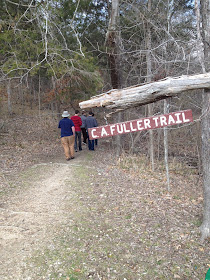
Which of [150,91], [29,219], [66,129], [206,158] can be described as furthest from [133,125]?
[66,129]

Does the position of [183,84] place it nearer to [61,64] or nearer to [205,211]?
A: [205,211]

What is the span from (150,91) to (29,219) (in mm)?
3475

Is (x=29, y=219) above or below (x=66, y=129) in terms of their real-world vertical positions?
below

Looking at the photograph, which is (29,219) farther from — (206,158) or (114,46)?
(114,46)

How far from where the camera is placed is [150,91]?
343 centimetres

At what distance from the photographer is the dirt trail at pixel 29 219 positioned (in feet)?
11.6

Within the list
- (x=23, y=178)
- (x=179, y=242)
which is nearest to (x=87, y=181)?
(x=23, y=178)

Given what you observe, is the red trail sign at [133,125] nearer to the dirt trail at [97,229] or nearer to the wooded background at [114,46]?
the dirt trail at [97,229]

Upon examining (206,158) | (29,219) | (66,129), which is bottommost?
(29,219)

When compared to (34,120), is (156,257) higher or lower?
lower

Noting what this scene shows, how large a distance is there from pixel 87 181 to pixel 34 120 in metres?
13.1

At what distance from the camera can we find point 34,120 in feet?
61.4

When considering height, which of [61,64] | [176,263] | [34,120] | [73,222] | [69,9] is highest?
[69,9]

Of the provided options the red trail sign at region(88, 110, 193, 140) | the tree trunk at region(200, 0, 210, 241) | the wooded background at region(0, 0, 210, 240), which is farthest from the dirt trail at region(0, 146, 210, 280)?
the wooded background at region(0, 0, 210, 240)
